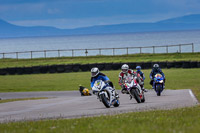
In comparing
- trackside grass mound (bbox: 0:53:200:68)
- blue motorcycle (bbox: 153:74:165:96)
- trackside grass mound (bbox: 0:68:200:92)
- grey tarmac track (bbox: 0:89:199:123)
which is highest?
trackside grass mound (bbox: 0:53:200:68)

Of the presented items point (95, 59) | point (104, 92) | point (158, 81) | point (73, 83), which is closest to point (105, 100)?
point (104, 92)

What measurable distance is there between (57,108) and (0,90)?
16.7 m

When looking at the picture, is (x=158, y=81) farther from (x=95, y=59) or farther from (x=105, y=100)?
(x=95, y=59)

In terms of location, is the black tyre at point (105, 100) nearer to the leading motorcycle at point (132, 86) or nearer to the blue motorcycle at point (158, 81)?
the leading motorcycle at point (132, 86)

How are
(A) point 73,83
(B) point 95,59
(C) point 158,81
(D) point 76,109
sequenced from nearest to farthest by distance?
(D) point 76,109
(C) point 158,81
(A) point 73,83
(B) point 95,59

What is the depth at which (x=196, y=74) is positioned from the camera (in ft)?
128

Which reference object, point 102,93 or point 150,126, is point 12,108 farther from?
point 150,126

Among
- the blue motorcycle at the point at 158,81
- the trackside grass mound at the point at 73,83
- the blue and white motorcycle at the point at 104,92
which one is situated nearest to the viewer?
the blue and white motorcycle at the point at 104,92

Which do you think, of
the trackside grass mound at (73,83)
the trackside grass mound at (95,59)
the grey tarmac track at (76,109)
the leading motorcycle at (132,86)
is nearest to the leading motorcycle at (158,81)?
the grey tarmac track at (76,109)

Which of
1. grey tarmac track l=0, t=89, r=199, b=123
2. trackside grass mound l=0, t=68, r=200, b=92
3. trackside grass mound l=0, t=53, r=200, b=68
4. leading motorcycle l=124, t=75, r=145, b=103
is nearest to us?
grey tarmac track l=0, t=89, r=199, b=123

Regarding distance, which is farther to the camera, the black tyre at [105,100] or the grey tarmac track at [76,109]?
the black tyre at [105,100]

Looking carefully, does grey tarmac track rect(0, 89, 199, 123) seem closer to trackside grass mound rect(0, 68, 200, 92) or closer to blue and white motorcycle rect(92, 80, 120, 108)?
blue and white motorcycle rect(92, 80, 120, 108)

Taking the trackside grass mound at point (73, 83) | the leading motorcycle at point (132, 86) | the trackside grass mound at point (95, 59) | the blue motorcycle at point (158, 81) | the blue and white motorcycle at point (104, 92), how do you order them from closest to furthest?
the blue and white motorcycle at point (104, 92) < the leading motorcycle at point (132, 86) < the blue motorcycle at point (158, 81) < the trackside grass mound at point (73, 83) < the trackside grass mound at point (95, 59)

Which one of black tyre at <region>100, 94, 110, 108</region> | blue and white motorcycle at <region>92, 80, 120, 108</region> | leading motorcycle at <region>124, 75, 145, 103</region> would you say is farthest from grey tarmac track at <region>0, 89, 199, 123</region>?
leading motorcycle at <region>124, 75, 145, 103</region>
